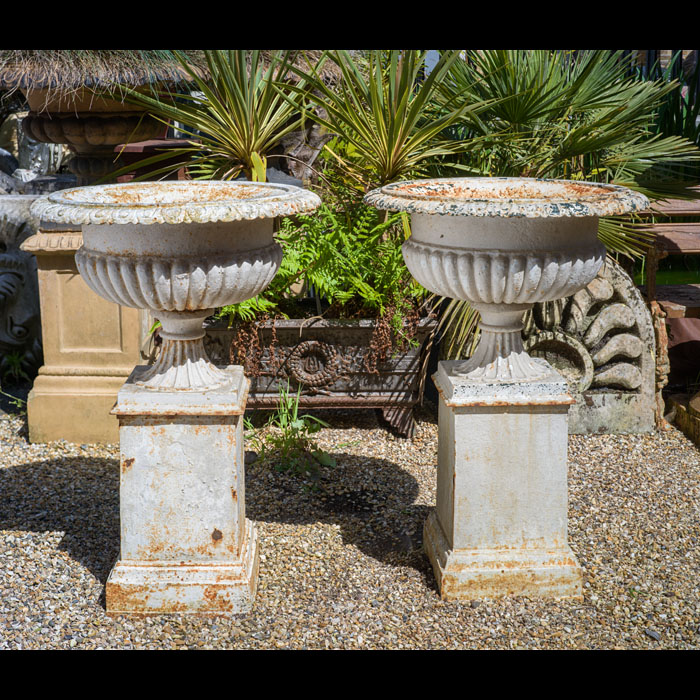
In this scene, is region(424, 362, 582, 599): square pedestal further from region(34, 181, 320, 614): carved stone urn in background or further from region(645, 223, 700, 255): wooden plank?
region(645, 223, 700, 255): wooden plank

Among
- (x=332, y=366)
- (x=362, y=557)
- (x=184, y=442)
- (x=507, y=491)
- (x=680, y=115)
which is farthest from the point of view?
(x=680, y=115)

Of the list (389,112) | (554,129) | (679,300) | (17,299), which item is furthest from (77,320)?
(679,300)

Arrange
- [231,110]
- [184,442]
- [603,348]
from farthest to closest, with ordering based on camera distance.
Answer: [603,348] < [231,110] < [184,442]

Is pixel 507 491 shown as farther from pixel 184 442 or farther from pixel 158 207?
pixel 158 207

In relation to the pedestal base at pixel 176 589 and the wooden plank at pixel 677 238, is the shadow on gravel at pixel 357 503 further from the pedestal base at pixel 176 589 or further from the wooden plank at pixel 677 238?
the wooden plank at pixel 677 238

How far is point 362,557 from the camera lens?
10.4 feet

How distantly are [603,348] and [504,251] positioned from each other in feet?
6.36

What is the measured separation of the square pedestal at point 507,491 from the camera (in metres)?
2.81

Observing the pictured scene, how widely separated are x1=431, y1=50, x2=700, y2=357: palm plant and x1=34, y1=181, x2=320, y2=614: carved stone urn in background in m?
1.66

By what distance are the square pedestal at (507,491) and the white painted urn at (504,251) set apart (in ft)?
0.30

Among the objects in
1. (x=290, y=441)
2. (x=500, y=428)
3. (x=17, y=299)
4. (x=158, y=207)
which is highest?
(x=158, y=207)

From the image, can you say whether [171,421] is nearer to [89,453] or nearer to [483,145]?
[89,453]

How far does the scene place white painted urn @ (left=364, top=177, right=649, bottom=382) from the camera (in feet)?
8.32

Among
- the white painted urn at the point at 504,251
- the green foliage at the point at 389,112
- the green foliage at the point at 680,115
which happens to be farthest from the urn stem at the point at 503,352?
the green foliage at the point at 680,115
